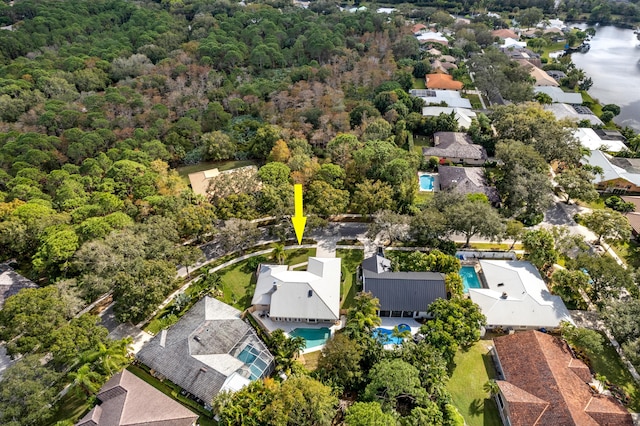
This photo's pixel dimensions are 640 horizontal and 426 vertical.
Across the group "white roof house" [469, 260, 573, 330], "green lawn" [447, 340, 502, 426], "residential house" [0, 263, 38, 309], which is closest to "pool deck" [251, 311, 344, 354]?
"green lawn" [447, 340, 502, 426]

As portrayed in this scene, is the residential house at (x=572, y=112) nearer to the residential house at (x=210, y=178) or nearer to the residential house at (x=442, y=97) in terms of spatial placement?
the residential house at (x=442, y=97)

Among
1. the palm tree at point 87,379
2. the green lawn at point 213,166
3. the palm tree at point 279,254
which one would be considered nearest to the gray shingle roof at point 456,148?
the green lawn at point 213,166

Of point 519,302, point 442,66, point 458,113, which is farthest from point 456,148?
point 442,66

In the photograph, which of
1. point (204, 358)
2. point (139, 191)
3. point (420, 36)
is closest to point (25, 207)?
point (139, 191)

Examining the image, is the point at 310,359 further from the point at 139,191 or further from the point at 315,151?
the point at 315,151

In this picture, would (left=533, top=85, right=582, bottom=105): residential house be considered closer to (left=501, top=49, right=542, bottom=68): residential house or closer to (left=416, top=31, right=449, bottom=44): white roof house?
(left=501, top=49, right=542, bottom=68): residential house

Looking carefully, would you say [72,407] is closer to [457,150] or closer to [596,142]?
[457,150]
